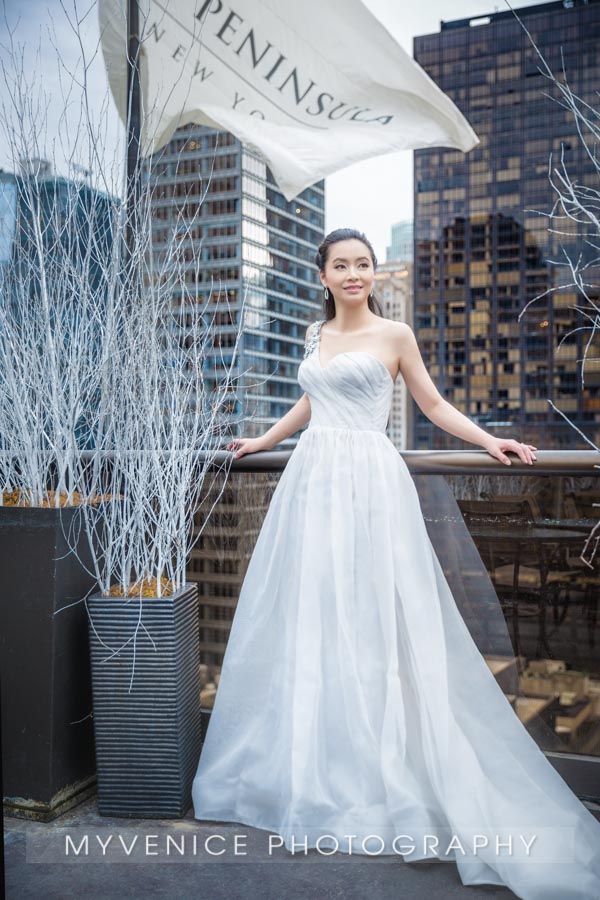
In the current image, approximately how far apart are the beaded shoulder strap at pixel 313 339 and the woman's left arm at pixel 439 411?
0.26 meters

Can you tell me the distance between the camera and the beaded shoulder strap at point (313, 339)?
82.2 inches

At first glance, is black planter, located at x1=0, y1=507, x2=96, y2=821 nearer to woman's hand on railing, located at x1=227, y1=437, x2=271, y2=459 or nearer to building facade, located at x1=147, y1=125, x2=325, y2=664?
building facade, located at x1=147, y1=125, x2=325, y2=664

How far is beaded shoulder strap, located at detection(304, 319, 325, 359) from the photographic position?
6.85 feet

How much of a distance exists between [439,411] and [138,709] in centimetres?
109

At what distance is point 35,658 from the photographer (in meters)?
1.84

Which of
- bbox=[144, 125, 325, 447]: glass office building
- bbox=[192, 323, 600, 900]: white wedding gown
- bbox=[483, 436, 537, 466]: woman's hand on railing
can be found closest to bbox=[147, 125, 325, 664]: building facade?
bbox=[144, 125, 325, 447]: glass office building

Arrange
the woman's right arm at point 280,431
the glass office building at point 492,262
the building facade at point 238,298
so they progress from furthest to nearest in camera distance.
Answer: the glass office building at point 492,262
the building facade at point 238,298
the woman's right arm at point 280,431

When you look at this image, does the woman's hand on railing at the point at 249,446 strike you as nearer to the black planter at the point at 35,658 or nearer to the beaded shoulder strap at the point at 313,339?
the beaded shoulder strap at the point at 313,339

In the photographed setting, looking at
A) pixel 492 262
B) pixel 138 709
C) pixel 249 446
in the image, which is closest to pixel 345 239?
pixel 249 446

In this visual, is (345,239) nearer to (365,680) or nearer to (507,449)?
(507,449)

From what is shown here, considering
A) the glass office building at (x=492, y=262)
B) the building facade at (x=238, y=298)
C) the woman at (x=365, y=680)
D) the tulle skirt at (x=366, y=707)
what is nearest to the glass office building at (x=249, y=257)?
the building facade at (x=238, y=298)

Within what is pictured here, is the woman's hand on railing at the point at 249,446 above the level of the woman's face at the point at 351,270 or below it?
below

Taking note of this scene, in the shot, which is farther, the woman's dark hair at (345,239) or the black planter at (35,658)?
the woman's dark hair at (345,239)

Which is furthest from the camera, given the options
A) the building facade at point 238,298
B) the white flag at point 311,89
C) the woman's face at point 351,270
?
the white flag at point 311,89
